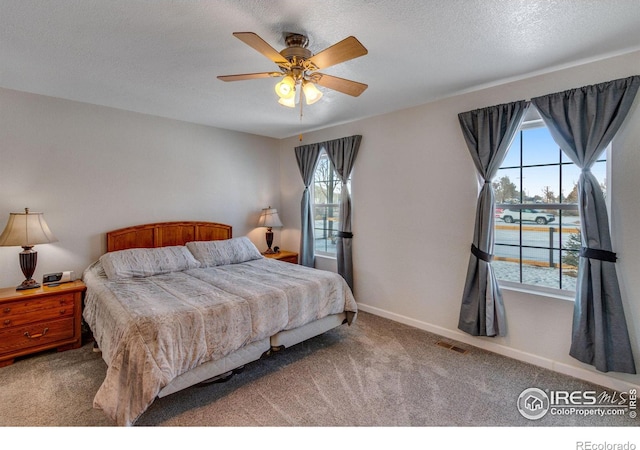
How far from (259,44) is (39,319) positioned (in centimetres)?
298

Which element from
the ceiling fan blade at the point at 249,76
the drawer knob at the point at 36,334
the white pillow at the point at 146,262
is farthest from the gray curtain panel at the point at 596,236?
the drawer knob at the point at 36,334

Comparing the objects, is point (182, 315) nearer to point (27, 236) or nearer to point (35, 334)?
point (35, 334)

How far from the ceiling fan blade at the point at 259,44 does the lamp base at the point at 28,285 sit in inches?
116

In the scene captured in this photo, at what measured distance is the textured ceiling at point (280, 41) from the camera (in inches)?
70.8

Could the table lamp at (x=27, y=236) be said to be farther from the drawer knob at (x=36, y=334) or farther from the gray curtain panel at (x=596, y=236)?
the gray curtain panel at (x=596, y=236)

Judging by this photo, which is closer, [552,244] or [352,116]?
[552,244]

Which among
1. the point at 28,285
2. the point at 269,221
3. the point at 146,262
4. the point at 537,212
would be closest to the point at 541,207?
the point at 537,212

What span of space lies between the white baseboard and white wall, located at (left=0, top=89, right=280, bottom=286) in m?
2.75

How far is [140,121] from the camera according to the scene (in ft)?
12.1

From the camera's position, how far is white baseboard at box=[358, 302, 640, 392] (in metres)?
2.31

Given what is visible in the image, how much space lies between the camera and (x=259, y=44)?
176 centimetres
